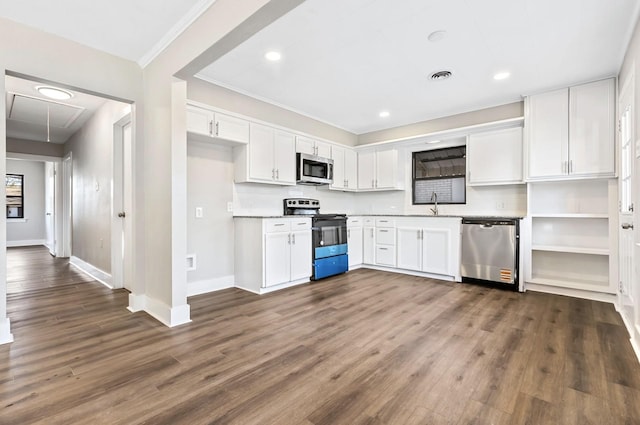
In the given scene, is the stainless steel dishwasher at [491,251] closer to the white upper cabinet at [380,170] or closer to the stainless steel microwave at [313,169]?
the white upper cabinet at [380,170]

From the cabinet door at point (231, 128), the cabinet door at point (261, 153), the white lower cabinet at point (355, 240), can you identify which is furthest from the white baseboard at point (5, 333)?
the white lower cabinet at point (355, 240)

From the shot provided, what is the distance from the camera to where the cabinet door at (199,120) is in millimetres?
3273

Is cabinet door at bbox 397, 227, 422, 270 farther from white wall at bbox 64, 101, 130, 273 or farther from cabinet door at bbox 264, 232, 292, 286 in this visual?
white wall at bbox 64, 101, 130, 273

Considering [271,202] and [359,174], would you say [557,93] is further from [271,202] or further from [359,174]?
[271,202]

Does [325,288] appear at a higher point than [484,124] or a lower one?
lower

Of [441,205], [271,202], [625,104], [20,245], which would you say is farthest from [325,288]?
[20,245]

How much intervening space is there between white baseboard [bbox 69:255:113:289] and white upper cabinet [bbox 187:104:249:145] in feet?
7.88

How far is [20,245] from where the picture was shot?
8.16m

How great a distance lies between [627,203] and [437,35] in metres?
2.34

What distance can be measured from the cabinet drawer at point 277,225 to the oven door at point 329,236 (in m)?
0.47

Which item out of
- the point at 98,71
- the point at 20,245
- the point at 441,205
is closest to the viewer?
the point at 98,71

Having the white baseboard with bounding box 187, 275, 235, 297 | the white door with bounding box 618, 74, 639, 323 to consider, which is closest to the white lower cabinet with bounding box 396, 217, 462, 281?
the white door with bounding box 618, 74, 639, 323

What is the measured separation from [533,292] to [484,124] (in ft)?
7.64

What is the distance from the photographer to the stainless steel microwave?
4.50m
